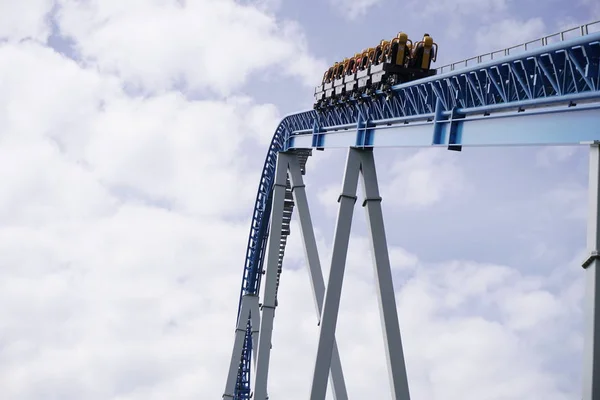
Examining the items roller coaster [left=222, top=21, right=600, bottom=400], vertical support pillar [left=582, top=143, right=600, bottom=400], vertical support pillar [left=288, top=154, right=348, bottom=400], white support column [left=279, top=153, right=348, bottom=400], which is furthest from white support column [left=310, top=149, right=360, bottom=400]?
vertical support pillar [left=582, top=143, right=600, bottom=400]

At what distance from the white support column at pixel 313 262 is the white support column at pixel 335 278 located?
3055 millimetres

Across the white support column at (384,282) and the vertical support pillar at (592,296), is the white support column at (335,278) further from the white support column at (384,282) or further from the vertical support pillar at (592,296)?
Result: the vertical support pillar at (592,296)

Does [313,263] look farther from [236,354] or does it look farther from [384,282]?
[236,354]

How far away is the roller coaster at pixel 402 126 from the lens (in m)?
13.7

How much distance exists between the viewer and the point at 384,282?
851 inches

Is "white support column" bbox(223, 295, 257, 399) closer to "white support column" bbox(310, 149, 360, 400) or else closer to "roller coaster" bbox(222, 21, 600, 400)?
"roller coaster" bbox(222, 21, 600, 400)

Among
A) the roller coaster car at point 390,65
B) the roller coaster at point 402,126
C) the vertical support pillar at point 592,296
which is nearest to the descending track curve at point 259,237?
the roller coaster at point 402,126

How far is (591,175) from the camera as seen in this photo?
12.8 meters

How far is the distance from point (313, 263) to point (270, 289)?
420cm

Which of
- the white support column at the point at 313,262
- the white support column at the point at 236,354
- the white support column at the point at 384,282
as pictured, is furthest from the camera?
the white support column at the point at 236,354

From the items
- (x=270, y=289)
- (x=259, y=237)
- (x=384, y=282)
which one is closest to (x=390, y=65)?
(x=384, y=282)

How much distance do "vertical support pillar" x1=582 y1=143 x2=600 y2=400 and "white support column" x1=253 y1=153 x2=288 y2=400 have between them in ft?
61.8

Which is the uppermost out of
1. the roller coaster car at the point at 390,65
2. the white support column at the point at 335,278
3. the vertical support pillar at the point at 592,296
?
the roller coaster car at the point at 390,65

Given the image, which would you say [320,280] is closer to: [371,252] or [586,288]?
[371,252]
